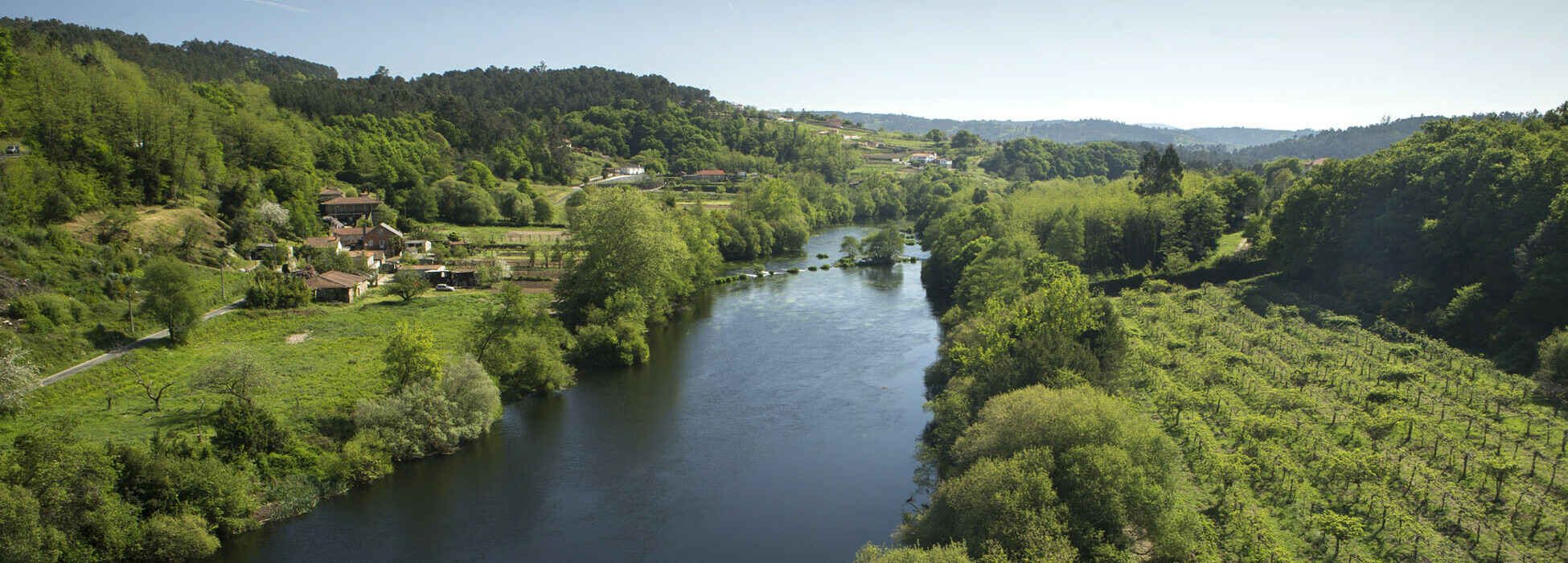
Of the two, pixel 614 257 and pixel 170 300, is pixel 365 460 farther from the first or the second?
pixel 614 257

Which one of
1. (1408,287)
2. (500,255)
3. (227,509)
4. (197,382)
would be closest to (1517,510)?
(1408,287)

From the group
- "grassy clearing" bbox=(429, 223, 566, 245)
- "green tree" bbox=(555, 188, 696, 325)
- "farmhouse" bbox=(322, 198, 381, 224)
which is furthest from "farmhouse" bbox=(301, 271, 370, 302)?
"farmhouse" bbox=(322, 198, 381, 224)

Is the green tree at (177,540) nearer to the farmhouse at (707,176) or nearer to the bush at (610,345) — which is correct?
the bush at (610,345)

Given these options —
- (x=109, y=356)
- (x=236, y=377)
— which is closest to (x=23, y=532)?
(x=236, y=377)

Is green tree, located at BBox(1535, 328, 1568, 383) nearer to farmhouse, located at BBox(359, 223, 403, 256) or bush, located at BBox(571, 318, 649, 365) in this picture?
bush, located at BBox(571, 318, 649, 365)

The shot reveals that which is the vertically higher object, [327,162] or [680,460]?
[327,162]

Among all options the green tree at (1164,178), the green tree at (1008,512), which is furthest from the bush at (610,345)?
the green tree at (1164,178)

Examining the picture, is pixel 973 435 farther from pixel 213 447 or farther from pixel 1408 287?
pixel 1408 287
